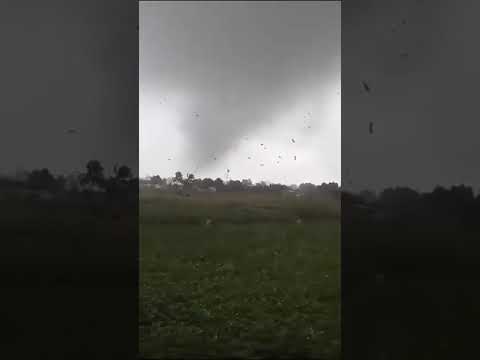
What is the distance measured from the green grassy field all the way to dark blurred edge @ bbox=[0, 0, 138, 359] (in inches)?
49.2

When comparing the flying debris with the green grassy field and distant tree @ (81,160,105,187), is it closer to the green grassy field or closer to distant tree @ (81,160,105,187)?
distant tree @ (81,160,105,187)

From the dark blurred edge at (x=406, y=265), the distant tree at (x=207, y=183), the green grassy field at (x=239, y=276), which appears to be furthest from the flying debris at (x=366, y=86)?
the distant tree at (x=207, y=183)

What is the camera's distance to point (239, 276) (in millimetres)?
3135

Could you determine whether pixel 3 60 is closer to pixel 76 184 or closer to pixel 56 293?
pixel 76 184

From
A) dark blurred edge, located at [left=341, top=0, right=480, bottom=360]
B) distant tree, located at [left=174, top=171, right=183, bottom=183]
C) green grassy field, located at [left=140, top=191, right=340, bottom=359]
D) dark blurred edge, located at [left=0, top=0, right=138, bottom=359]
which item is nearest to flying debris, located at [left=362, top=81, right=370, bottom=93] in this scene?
dark blurred edge, located at [left=341, top=0, right=480, bottom=360]

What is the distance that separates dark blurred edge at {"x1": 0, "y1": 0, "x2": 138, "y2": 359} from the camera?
61.9 inches

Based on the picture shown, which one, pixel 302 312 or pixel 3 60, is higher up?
pixel 3 60

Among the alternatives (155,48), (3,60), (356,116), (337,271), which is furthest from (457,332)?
(155,48)

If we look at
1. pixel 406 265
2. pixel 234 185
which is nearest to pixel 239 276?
pixel 234 185

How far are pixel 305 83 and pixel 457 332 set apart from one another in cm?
229

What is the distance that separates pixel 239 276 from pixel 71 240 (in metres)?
1.76

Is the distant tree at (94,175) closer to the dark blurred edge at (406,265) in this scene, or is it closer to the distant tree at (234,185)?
the dark blurred edge at (406,265)

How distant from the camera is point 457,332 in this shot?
157cm

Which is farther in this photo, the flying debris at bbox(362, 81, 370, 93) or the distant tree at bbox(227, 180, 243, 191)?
the distant tree at bbox(227, 180, 243, 191)
